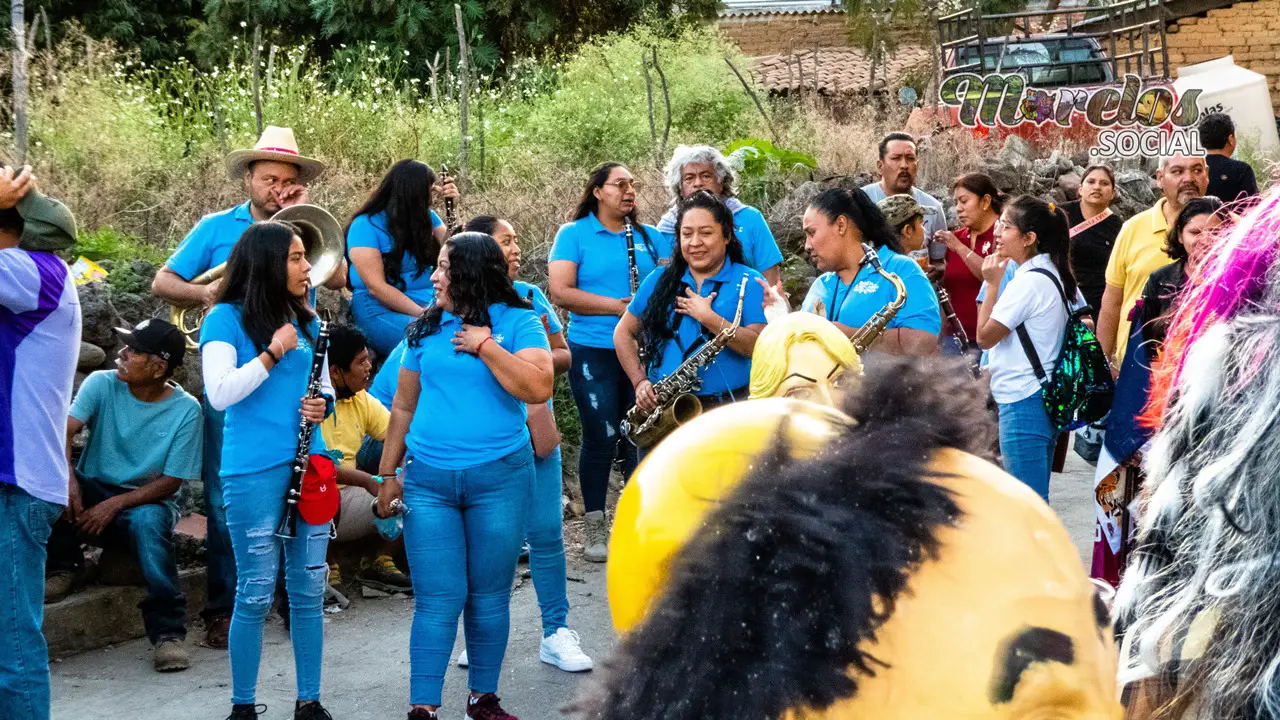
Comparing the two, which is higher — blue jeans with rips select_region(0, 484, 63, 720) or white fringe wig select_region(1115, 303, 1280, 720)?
white fringe wig select_region(1115, 303, 1280, 720)

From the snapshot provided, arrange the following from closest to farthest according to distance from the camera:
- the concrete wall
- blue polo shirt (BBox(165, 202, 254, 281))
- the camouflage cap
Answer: blue polo shirt (BBox(165, 202, 254, 281))
the camouflage cap
the concrete wall

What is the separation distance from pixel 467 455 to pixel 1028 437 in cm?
237

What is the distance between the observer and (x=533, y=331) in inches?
175

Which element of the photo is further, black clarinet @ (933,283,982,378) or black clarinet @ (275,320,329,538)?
black clarinet @ (933,283,982,378)

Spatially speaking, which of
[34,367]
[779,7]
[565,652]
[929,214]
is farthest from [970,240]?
[779,7]

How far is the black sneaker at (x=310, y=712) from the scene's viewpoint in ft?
14.8

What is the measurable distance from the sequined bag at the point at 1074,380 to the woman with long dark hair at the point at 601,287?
188 cm

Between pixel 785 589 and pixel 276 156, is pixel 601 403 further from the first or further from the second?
pixel 785 589

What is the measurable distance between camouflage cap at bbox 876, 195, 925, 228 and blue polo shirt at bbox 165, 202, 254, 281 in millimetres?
3120

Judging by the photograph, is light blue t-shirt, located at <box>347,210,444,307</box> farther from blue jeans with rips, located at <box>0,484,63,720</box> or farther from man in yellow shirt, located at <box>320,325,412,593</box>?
blue jeans with rips, located at <box>0,484,63,720</box>

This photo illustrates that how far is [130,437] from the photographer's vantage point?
5.41m

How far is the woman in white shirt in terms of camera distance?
17.3 feet

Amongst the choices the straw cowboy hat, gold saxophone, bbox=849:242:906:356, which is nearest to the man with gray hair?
gold saxophone, bbox=849:242:906:356

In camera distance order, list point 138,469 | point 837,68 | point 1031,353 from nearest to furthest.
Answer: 1. point 1031,353
2. point 138,469
3. point 837,68
